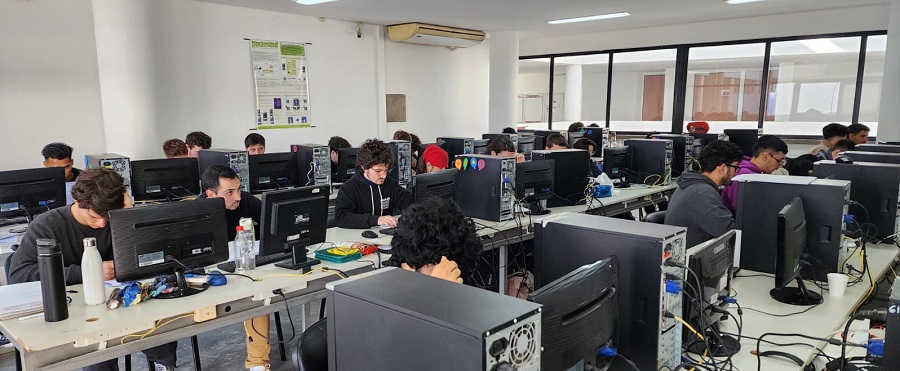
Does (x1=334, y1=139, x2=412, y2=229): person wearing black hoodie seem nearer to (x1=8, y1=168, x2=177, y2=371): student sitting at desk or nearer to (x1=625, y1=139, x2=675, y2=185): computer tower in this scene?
(x1=8, y1=168, x2=177, y2=371): student sitting at desk

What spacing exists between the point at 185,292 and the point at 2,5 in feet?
15.3

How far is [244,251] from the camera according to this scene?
246 centimetres

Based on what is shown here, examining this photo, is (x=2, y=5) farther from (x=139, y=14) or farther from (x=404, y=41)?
(x=404, y=41)

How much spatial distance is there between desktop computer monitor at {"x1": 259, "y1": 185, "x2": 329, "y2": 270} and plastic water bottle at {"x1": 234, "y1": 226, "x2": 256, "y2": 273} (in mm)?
46

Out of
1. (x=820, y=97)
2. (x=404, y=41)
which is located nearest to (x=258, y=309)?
(x=404, y=41)

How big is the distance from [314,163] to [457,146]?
2.09m

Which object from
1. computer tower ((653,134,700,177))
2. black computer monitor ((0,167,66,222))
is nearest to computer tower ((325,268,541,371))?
black computer monitor ((0,167,66,222))

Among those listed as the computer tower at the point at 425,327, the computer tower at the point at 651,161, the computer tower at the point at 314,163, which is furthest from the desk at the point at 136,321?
the computer tower at the point at 651,161

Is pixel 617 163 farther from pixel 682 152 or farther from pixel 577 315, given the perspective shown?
pixel 577 315

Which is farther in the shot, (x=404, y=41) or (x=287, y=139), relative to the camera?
(x=404, y=41)

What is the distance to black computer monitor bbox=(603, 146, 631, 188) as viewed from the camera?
5.06 m

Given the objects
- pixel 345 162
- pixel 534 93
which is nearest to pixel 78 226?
pixel 345 162

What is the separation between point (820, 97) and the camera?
26.0ft

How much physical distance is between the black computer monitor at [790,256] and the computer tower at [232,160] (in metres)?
3.84
